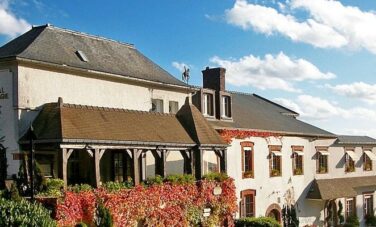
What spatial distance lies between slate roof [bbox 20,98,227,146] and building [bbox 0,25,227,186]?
45 mm

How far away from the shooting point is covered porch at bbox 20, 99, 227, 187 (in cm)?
1969

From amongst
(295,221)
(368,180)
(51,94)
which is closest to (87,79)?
(51,94)

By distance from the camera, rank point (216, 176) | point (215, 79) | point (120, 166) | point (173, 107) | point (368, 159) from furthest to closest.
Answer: point (368, 159) < point (215, 79) < point (173, 107) < point (216, 176) < point (120, 166)

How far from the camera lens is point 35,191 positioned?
18312 millimetres

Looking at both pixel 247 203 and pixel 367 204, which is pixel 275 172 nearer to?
pixel 247 203

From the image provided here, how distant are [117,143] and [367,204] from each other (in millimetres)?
24622

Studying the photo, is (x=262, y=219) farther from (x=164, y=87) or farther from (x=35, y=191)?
(x=35, y=191)

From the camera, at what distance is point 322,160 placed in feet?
121

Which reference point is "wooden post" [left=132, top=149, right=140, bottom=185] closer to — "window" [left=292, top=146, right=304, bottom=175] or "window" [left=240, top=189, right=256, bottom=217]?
"window" [left=240, top=189, right=256, bottom=217]

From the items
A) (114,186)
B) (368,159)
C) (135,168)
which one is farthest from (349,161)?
(114,186)

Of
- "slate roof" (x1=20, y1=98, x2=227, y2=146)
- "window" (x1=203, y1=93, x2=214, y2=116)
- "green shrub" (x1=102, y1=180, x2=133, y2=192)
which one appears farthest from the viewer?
"window" (x1=203, y1=93, x2=214, y2=116)

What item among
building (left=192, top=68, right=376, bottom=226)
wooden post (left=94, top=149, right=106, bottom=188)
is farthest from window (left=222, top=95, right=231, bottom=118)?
wooden post (left=94, top=149, right=106, bottom=188)

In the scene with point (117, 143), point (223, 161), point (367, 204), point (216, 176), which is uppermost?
point (117, 143)

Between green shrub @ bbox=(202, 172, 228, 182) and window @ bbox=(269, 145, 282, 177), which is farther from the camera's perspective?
window @ bbox=(269, 145, 282, 177)
